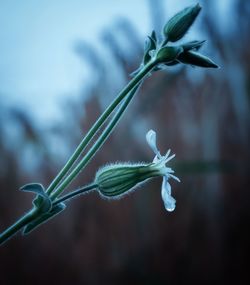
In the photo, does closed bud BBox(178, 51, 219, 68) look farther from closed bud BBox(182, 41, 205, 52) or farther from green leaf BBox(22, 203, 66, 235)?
green leaf BBox(22, 203, 66, 235)

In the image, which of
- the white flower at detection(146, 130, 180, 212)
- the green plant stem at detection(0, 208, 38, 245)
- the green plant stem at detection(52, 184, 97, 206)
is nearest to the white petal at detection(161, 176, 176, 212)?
the white flower at detection(146, 130, 180, 212)

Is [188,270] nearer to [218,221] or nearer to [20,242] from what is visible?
[218,221]

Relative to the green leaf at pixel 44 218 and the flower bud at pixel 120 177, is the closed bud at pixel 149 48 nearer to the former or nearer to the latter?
the flower bud at pixel 120 177

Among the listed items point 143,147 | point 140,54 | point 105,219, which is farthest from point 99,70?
point 105,219

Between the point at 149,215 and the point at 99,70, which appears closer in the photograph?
the point at 149,215

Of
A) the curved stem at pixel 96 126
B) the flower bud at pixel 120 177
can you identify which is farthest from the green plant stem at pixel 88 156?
the flower bud at pixel 120 177

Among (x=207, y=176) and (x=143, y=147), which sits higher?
(x=143, y=147)
